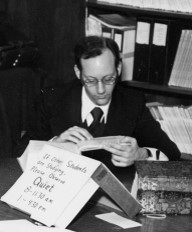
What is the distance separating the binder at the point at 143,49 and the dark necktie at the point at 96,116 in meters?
0.91

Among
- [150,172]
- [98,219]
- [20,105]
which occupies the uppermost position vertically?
[150,172]

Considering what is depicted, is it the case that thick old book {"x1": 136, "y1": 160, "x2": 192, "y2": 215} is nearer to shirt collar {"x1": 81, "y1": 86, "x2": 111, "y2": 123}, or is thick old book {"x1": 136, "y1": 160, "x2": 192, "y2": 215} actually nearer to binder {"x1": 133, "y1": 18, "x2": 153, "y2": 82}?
shirt collar {"x1": 81, "y1": 86, "x2": 111, "y2": 123}

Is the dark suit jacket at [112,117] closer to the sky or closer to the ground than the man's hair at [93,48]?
→ closer to the ground

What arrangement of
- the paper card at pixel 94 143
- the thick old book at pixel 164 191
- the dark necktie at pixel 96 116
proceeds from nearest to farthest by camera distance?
the thick old book at pixel 164 191 → the paper card at pixel 94 143 → the dark necktie at pixel 96 116

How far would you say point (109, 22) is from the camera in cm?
379

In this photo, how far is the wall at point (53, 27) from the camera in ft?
12.8

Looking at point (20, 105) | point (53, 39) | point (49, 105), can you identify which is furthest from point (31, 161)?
point (53, 39)

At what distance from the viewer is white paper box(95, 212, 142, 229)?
1980 millimetres

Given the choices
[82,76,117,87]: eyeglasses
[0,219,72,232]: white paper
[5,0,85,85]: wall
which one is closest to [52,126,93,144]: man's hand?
[82,76,117,87]: eyeglasses

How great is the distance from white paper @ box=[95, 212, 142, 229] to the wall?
2011 millimetres

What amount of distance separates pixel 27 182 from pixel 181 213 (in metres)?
0.53

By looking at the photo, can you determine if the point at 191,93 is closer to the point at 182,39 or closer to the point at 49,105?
the point at 182,39

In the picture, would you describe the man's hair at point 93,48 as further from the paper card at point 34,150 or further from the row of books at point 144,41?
the row of books at point 144,41

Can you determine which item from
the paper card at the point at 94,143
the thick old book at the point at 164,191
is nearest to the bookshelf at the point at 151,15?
the paper card at the point at 94,143
